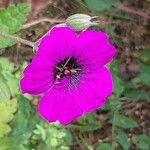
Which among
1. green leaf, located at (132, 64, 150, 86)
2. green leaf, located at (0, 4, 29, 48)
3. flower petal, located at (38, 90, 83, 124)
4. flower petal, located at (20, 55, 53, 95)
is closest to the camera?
flower petal, located at (20, 55, 53, 95)

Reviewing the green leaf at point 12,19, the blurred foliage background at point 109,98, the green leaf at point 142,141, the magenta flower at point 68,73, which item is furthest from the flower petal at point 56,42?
the green leaf at point 142,141

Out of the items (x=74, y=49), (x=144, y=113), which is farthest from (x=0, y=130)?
(x=144, y=113)

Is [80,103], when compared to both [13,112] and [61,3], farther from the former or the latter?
[61,3]

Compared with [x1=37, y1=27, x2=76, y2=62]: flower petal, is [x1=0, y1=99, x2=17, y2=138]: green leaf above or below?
below

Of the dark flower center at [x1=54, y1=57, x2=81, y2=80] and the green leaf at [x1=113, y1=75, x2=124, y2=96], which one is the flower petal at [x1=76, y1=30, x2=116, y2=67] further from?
the green leaf at [x1=113, y1=75, x2=124, y2=96]

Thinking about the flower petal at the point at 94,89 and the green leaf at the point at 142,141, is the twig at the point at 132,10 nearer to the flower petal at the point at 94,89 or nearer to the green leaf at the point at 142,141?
the green leaf at the point at 142,141

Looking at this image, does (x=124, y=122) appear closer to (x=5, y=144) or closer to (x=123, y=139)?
(x=123, y=139)

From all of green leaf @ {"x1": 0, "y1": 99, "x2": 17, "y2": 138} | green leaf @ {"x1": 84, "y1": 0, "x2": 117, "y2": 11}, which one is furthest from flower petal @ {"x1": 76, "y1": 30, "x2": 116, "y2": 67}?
green leaf @ {"x1": 84, "y1": 0, "x2": 117, "y2": 11}
